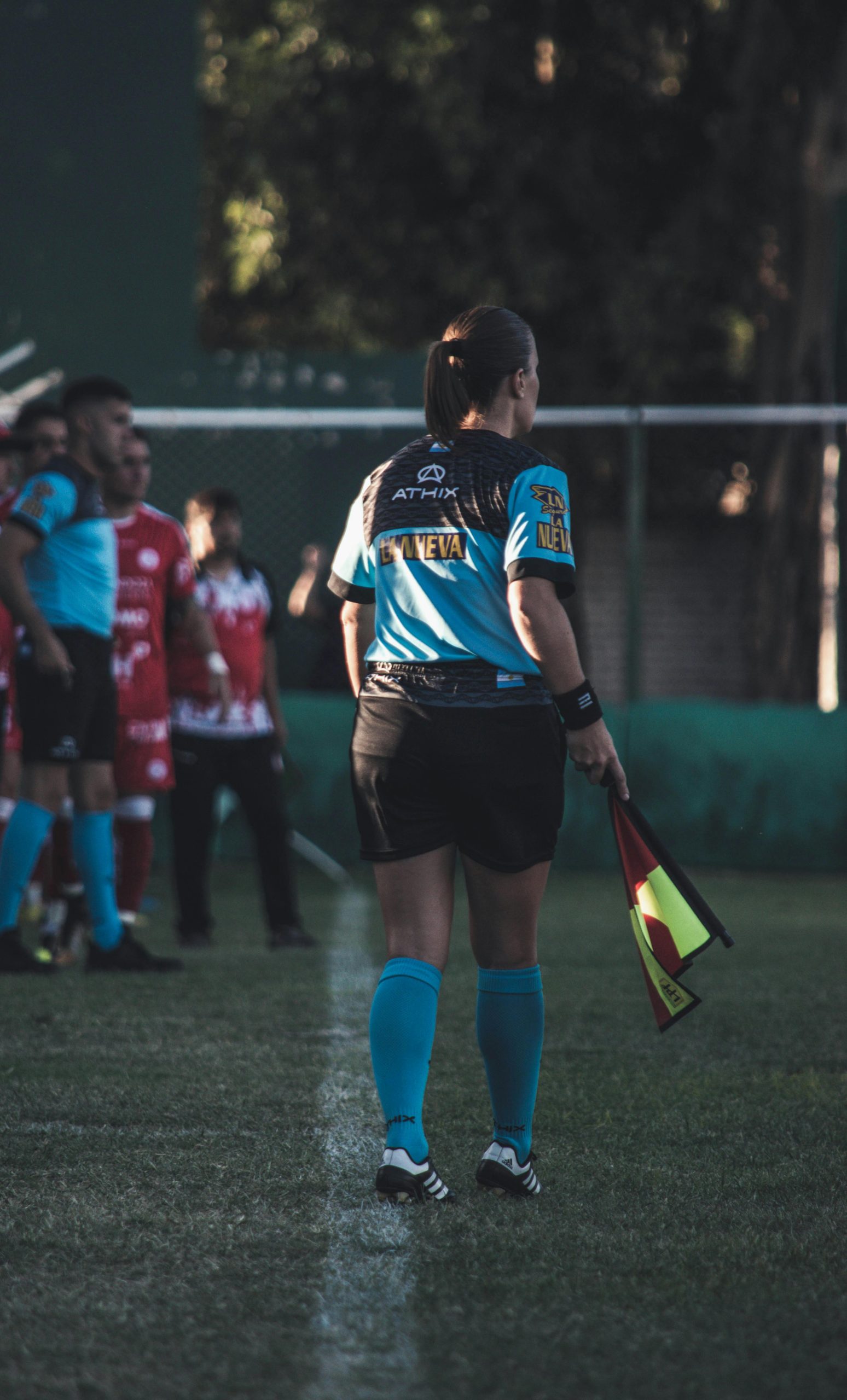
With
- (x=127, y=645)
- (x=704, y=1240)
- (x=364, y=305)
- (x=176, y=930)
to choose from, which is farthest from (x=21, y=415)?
(x=364, y=305)

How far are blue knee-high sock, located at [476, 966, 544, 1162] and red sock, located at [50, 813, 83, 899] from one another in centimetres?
366

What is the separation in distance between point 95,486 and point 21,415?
1268mm

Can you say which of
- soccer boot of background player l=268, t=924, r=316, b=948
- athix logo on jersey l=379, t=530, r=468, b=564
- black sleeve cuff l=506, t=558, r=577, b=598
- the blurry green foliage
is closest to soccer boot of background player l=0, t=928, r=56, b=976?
soccer boot of background player l=268, t=924, r=316, b=948

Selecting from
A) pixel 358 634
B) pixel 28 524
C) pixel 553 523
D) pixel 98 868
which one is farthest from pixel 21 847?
pixel 553 523

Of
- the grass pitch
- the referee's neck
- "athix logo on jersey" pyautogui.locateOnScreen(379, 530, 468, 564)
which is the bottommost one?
the grass pitch

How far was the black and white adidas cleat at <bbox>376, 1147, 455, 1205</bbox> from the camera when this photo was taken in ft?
10.6

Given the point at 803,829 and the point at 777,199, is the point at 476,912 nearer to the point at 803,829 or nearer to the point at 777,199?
the point at 803,829

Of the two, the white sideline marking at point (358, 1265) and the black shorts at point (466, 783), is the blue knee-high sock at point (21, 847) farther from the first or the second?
the black shorts at point (466, 783)

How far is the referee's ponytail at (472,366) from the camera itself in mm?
3355

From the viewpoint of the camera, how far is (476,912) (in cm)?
337

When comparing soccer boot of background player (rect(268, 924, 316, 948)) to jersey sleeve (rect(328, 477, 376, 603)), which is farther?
soccer boot of background player (rect(268, 924, 316, 948))

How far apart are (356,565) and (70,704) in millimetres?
2612

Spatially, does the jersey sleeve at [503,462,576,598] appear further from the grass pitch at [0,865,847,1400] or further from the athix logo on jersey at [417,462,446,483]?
the grass pitch at [0,865,847,1400]

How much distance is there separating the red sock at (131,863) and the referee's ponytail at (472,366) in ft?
12.6
